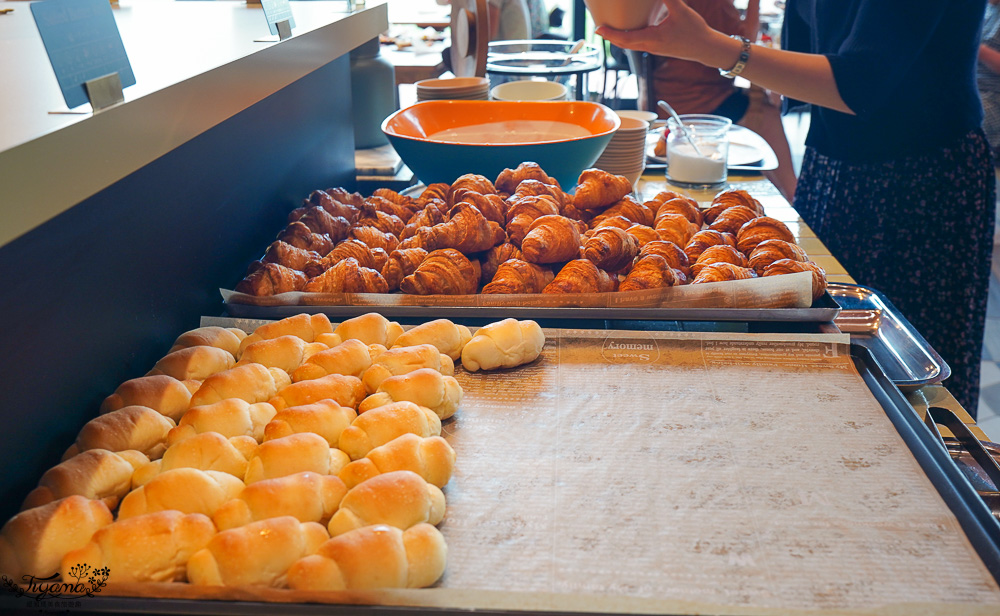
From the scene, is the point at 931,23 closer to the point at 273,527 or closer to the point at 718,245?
the point at 718,245

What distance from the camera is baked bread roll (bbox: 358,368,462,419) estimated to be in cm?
104

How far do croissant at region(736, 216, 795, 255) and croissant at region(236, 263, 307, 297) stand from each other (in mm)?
970

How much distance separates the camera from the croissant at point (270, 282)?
137 centimetres

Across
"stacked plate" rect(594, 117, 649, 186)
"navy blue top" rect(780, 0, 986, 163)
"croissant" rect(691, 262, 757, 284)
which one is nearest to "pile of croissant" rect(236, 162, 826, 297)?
"croissant" rect(691, 262, 757, 284)

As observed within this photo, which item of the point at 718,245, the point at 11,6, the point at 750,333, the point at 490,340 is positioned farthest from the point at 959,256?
the point at 11,6

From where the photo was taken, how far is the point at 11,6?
61.7 inches

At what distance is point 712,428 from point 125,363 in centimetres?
94

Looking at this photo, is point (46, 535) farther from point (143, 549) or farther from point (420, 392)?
point (420, 392)

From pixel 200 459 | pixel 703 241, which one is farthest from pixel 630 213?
pixel 200 459

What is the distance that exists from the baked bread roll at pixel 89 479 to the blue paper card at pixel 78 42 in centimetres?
44

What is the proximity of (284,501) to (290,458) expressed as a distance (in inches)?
3.2

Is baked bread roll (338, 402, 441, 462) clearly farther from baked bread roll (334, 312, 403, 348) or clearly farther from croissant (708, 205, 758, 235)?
croissant (708, 205, 758, 235)

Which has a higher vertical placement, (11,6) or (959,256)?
(11,6)

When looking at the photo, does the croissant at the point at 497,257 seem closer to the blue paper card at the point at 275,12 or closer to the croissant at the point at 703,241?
the croissant at the point at 703,241
